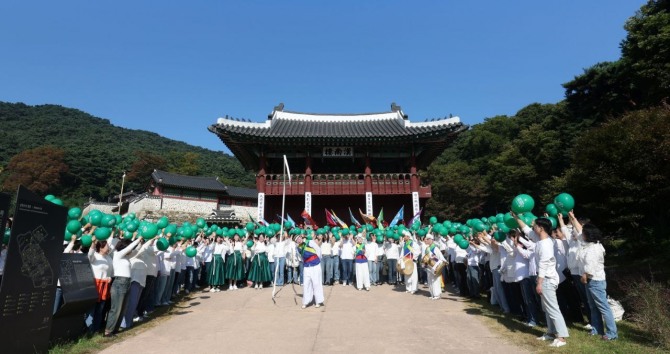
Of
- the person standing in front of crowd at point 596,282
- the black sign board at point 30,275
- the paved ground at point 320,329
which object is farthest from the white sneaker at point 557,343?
the black sign board at point 30,275

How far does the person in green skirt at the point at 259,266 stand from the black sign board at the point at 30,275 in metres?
6.46

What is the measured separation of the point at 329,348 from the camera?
4.96 m

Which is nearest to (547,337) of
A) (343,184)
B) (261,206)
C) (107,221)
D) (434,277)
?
(434,277)

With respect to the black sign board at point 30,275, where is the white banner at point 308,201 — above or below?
above

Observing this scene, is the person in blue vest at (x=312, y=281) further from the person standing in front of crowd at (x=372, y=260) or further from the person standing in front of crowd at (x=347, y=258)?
the person standing in front of crowd at (x=372, y=260)

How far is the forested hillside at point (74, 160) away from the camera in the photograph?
49.3 meters

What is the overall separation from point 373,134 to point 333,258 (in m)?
8.52

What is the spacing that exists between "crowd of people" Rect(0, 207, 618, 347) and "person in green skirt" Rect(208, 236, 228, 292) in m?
0.03

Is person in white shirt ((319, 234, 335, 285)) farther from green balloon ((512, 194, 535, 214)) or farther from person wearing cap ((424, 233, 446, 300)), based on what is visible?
green balloon ((512, 194, 535, 214))

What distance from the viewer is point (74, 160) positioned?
55.6 metres

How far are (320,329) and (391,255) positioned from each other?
19.7 ft

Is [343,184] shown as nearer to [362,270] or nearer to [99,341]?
[362,270]

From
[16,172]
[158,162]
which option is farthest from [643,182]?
[16,172]

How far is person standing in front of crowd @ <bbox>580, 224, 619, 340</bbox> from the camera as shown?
5051 millimetres
